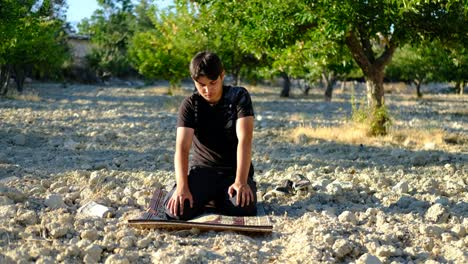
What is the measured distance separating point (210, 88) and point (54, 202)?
153 centimetres

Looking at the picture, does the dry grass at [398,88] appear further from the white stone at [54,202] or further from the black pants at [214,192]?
the white stone at [54,202]

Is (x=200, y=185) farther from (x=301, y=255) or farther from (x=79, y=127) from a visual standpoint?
(x=79, y=127)

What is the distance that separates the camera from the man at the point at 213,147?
4.12m

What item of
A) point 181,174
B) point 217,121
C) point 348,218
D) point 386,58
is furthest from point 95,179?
point 386,58

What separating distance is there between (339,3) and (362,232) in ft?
12.0

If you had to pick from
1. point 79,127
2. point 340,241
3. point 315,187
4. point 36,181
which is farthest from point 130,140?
point 340,241

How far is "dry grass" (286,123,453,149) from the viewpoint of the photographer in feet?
28.6

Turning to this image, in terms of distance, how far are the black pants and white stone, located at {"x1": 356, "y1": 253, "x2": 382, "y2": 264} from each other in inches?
41.6

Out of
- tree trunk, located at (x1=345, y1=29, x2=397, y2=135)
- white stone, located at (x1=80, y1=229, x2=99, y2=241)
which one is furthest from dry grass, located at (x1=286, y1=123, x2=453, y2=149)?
white stone, located at (x1=80, y1=229, x2=99, y2=241)

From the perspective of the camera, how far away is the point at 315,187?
529 cm

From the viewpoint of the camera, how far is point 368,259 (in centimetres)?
342

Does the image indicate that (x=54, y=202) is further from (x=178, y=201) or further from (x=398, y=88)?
(x=398, y=88)

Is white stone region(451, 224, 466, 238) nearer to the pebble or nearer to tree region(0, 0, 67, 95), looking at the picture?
the pebble

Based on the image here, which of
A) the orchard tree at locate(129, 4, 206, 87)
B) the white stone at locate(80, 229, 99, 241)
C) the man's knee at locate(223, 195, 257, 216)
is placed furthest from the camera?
the orchard tree at locate(129, 4, 206, 87)
